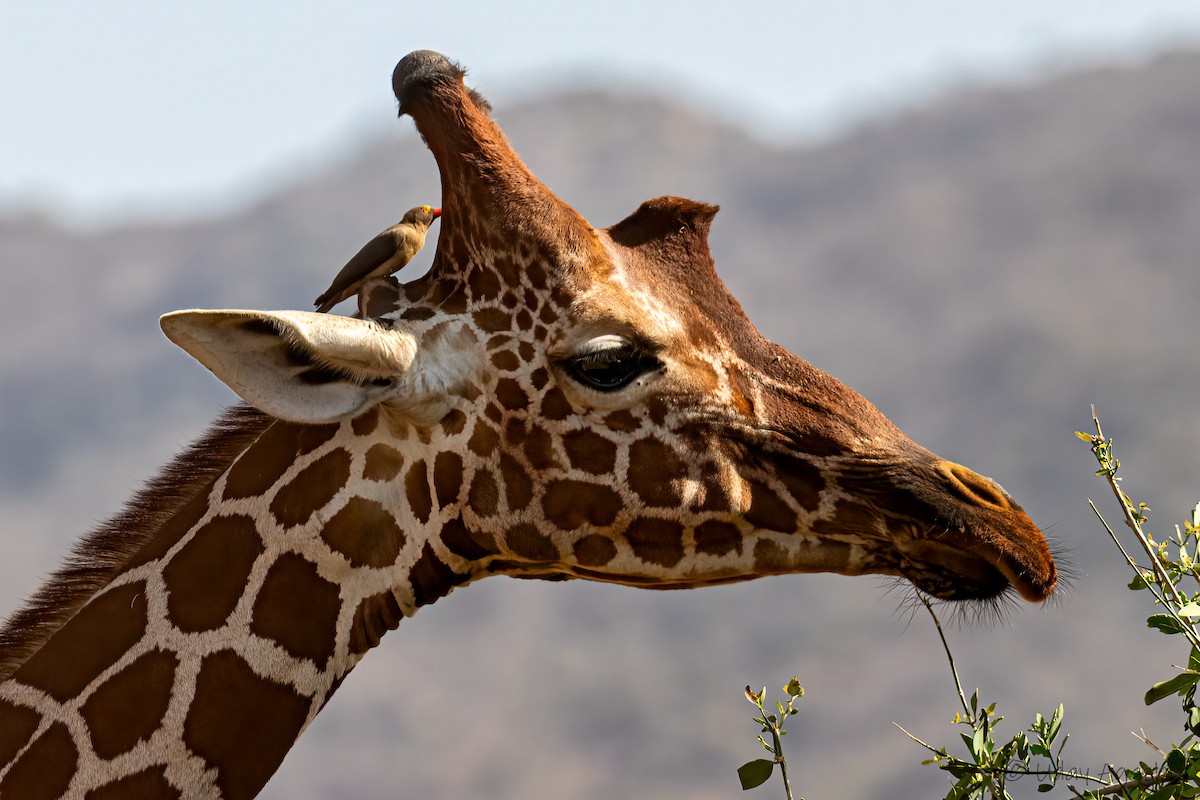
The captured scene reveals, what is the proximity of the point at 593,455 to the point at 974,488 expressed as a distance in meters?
1.15

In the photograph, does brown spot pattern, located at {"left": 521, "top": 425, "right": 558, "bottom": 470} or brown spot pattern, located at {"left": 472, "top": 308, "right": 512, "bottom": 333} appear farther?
brown spot pattern, located at {"left": 472, "top": 308, "right": 512, "bottom": 333}

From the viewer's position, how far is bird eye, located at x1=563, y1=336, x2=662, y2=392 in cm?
441

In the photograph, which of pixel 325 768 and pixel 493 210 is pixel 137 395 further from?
pixel 493 210

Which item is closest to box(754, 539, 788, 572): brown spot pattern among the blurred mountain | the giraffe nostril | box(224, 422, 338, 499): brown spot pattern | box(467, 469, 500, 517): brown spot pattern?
the giraffe nostril

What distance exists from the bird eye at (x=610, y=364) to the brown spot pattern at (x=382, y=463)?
0.59 m

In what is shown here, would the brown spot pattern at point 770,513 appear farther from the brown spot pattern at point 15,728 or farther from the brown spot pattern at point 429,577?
the brown spot pattern at point 15,728

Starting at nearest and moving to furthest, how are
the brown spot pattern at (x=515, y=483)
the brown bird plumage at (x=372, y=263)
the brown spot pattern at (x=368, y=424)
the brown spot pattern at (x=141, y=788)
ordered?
1. the brown spot pattern at (x=141, y=788)
2. the brown spot pattern at (x=515, y=483)
3. the brown spot pattern at (x=368, y=424)
4. the brown bird plumage at (x=372, y=263)

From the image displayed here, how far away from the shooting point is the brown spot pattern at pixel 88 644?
4.28 metres

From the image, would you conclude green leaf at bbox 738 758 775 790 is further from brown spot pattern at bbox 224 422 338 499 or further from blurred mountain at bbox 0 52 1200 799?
blurred mountain at bbox 0 52 1200 799

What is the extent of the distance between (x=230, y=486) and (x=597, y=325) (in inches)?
49.5

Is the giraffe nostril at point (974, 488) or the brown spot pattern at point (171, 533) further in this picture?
the brown spot pattern at point (171, 533)

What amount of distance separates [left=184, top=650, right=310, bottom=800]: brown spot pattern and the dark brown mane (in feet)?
1.78

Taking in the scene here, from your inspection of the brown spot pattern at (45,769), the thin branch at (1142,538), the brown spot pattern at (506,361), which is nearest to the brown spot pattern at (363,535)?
the brown spot pattern at (506,361)

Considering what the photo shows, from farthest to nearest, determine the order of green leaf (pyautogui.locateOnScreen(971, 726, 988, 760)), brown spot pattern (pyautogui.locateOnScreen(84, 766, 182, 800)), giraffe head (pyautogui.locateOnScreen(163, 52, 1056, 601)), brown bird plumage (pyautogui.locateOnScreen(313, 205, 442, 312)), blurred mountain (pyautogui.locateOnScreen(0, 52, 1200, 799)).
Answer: blurred mountain (pyautogui.locateOnScreen(0, 52, 1200, 799))
brown bird plumage (pyautogui.locateOnScreen(313, 205, 442, 312))
giraffe head (pyautogui.locateOnScreen(163, 52, 1056, 601))
brown spot pattern (pyautogui.locateOnScreen(84, 766, 182, 800))
green leaf (pyautogui.locateOnScreen(971, 726, 988, 760))
